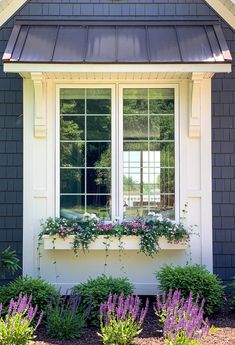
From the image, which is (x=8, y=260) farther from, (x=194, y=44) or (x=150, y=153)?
(x=194, y=44)

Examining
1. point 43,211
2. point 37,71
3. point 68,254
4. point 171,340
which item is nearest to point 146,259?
point 68,254

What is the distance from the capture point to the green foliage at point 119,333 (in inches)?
161

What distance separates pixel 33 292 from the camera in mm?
4844

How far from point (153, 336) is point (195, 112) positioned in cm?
267

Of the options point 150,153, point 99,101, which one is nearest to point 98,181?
point 150,153

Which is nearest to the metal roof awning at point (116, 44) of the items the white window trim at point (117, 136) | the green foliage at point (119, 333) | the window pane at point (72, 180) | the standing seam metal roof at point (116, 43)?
the standing seam metal roof at point (116, 43)

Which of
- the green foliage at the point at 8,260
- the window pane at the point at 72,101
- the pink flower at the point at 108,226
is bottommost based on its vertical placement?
the green foliage at the point at 8,260

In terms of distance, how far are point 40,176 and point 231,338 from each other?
2889 mm

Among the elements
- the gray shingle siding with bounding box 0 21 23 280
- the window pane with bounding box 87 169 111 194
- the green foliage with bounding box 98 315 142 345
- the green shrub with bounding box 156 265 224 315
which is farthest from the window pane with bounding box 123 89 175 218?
the green foliage with bounding box 98 315 142 345

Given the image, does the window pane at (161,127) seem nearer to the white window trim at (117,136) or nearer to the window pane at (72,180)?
the white window trim at (117,136)

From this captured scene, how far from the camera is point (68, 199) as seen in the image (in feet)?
19.0

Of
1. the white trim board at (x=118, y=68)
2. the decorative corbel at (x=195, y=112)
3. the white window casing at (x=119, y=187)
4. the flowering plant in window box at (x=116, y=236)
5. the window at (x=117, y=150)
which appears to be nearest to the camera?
the white trim board at (x=118, y=68)

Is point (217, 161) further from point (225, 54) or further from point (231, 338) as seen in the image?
point (231, 338)

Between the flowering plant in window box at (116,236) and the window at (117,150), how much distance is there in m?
0.29
